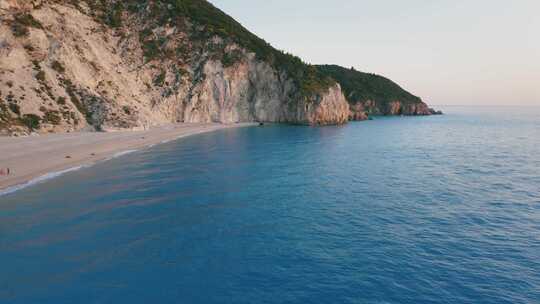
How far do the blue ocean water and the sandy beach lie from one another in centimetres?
380

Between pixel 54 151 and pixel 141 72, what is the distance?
61.3m

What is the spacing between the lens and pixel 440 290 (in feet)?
46.4

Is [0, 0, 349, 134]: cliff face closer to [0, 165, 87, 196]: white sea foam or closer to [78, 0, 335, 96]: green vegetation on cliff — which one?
[78, 0, 335, 96]: green vegetation on cliff

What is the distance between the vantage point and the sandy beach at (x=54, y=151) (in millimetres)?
33938

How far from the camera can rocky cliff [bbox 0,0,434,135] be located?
6438 cm

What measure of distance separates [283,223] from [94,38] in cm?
9195

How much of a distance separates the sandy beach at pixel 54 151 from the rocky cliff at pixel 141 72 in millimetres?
8347

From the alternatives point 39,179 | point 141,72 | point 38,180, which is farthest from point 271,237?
point 141,72

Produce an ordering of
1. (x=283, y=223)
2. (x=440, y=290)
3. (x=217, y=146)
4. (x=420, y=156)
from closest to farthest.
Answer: (x=440, y=290), (x=283, y=223), (x=420, y=156), (x=217, y=146)

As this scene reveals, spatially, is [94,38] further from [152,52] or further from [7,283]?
[7,283]

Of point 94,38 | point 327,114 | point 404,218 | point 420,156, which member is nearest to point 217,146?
point 420,156

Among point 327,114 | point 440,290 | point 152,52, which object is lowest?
point 440,290

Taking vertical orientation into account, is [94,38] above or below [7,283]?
above

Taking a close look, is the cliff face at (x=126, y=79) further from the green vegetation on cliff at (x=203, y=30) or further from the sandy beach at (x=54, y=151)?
the sandy beach at (x=54, y=151)
